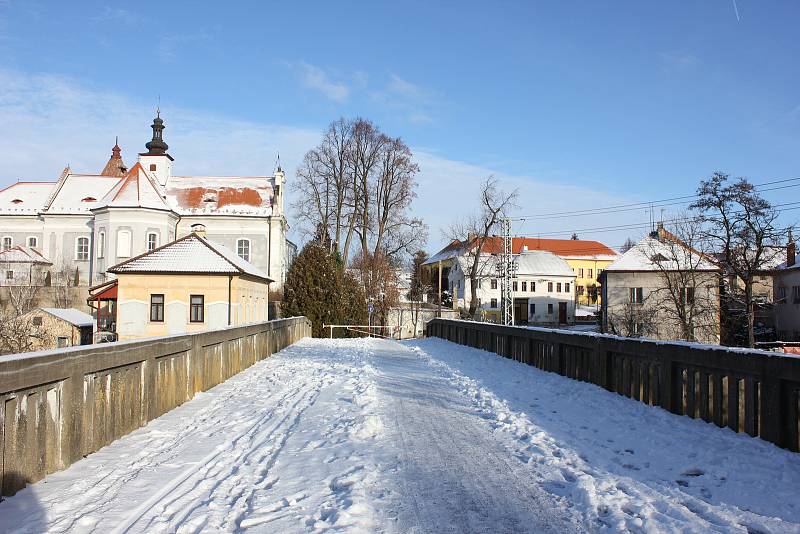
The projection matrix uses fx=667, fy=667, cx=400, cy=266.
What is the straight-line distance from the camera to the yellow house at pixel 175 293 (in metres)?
34.0

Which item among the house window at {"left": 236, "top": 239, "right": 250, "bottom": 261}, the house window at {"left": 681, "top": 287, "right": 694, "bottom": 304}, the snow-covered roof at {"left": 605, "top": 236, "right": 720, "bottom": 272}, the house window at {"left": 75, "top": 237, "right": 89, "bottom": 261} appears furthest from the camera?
the house window at {"left": 75, "top": 237, "right": 89, "bottom": 261}

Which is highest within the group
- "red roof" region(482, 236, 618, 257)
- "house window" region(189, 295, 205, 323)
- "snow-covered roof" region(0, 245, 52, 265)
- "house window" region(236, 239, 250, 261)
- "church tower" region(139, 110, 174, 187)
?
"church tower" region(139, 110, 174, 187)

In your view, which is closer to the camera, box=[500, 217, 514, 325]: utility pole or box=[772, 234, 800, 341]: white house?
box=[500, 217, 514, 325]: utility pole

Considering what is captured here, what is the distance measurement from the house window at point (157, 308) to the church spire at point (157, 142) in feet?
119

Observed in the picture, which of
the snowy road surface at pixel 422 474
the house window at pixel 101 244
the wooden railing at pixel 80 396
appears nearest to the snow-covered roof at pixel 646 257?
the house window at pixel 101 244

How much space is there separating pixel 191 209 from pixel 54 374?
5934cm

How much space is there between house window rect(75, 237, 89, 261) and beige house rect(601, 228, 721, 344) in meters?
46.4

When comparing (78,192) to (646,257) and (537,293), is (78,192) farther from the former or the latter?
(646,257)

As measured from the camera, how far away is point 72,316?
4762cm

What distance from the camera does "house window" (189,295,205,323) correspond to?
3441cm

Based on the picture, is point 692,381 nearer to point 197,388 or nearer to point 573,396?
point 573,396

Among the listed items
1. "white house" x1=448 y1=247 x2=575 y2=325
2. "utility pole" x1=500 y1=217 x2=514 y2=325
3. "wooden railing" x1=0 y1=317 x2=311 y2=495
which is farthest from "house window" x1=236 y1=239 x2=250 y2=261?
"wooden railing" x1=0 y1=317 x2=311 y2=495

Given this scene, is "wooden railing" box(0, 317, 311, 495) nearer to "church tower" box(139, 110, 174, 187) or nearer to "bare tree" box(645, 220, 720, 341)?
"bare tree" box(645, 220, 720, 341)

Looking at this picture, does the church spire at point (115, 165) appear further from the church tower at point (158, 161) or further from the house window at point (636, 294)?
the house window at point (636, 294)
